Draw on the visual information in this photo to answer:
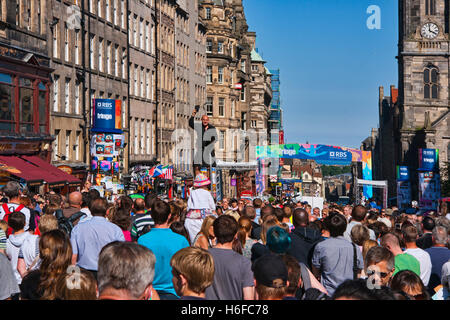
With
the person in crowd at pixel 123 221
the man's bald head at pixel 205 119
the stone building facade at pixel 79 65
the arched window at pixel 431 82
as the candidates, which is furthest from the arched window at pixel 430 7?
the person in crowd at pixel 123 221

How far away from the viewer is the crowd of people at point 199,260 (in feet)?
17.8

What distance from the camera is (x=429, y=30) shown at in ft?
259

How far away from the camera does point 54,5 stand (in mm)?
35438

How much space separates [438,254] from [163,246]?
373 centimetres

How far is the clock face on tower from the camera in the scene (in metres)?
78.7

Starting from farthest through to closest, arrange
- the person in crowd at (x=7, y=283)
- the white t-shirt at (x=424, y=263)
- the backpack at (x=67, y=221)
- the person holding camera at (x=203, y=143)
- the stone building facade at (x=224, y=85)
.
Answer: the stone building facade at (x=224, y=85) < the person holding camera at (x=203, y=143) < the backpack at (x=67, y=221) < the white t-shirt at (x=424, y=263) < the person in crowd at (x=7, y=283)

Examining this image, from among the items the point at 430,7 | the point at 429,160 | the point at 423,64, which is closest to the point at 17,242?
the point at 429,160

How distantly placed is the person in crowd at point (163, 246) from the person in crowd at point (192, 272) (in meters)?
1.57

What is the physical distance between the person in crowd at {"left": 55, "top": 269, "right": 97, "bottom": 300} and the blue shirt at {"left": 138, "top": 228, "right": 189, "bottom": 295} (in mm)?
2366

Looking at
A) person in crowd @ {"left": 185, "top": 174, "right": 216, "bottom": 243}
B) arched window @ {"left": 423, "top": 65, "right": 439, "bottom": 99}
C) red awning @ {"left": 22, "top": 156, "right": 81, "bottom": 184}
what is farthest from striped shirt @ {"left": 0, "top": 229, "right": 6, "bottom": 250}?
arched window @ {"left": 423, "top": 65, "right": 439, "bottom": 99}

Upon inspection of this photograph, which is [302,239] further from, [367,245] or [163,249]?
[163,249]

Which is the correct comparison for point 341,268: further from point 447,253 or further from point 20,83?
point 20,83

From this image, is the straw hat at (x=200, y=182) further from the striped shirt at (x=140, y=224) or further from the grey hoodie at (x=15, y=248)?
the grey hoodie at (x=15, y=248)

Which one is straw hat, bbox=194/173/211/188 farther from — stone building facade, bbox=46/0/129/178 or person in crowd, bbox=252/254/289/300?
stone building facade, bbox=46/0/129/178
